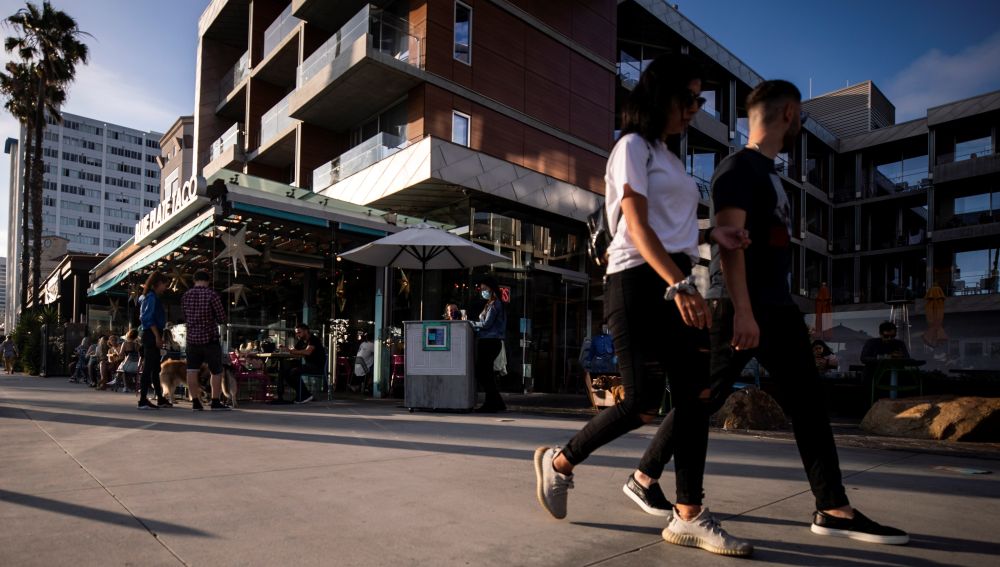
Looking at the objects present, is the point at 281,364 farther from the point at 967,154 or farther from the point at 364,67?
the point at 967,154

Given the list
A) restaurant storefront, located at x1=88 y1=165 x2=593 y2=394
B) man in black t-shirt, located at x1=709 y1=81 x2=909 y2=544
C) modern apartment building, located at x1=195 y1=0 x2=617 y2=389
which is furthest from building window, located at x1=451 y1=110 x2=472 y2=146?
man in black t-shirt, located at x1=709 y1=81 x2=909 y2=544

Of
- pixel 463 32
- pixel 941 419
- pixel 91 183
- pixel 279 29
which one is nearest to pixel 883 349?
pixel 941 419

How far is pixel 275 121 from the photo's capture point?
21375 mm

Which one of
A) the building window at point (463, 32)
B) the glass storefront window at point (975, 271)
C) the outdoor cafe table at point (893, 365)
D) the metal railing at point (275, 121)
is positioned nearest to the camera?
the outdoor cafe table at point (893, 365)

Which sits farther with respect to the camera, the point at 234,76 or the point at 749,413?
the point at 234,76

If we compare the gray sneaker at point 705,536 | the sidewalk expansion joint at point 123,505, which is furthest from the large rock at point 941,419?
the sidewalk expansion joint at point 123,505

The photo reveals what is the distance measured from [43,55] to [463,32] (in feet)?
66.1

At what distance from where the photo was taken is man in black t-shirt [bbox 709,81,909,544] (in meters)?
2.78

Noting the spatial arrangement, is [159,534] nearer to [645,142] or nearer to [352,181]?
[645,142]

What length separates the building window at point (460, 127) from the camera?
55.5ft

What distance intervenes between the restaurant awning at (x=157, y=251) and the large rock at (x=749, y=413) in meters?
8.35

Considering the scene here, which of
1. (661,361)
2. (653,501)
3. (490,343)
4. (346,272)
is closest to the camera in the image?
(661,361)

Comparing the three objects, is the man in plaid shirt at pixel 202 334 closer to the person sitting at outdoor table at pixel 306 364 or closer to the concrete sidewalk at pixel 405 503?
the person sitting at outdoor table at pixel 306 364

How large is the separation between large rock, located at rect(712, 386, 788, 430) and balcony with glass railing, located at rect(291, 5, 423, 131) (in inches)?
447
